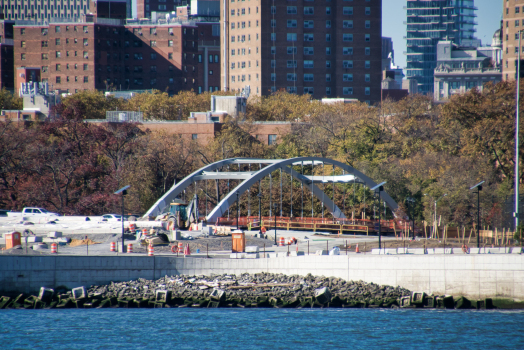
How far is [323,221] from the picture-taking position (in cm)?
6072

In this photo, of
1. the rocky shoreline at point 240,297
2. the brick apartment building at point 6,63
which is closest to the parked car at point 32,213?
the rocky shoreline at point 240,297

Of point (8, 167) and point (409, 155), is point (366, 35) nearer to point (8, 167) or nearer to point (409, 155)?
point (409, 155)

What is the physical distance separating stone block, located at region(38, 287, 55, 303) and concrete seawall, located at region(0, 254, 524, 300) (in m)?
0.54

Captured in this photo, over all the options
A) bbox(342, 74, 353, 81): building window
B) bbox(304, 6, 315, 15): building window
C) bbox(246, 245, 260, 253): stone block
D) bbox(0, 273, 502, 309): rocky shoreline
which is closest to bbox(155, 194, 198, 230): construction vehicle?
bbox(246, 245, 260, 253): stone block

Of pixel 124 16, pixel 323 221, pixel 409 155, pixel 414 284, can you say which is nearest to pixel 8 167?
pixel 323 221

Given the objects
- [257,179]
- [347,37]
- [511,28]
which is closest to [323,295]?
[257,179]

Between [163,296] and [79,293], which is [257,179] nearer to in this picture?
[163,296]

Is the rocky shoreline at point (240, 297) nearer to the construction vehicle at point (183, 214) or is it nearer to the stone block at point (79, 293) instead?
the stone block at point (79, 293)

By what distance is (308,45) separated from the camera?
459 ft

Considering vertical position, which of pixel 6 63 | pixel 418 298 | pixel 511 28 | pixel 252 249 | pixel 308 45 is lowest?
pixel 418 298

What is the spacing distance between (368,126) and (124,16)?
3535 inches

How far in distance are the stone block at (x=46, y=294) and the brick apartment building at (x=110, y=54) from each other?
101179mm

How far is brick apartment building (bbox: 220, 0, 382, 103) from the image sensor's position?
453ft

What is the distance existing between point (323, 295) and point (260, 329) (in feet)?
13.5
